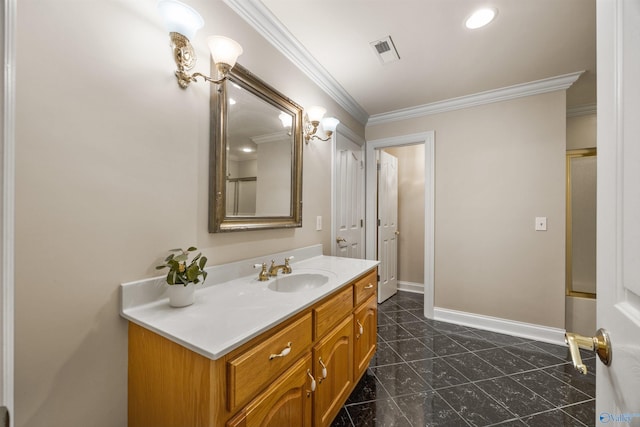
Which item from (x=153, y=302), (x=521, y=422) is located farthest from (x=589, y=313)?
(x=153, y=302)

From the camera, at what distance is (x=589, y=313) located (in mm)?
2316

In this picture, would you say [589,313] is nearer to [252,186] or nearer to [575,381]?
[575,381]

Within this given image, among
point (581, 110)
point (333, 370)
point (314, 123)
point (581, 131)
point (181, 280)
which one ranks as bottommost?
point (333, 370)

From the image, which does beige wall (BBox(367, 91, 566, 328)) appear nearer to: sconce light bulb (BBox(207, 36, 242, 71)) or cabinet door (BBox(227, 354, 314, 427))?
cabinet door (BBox(227, 354, 314, 427))

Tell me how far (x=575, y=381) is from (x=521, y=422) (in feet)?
2.49

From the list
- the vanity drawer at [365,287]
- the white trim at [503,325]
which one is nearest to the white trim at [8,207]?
the vanity drawer at [365,287]

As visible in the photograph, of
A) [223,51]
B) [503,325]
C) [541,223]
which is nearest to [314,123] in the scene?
[223,51]

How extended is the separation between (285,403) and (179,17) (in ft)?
5.30

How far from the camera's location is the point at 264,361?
2.80ft

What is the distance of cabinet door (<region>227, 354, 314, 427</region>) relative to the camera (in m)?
0.80

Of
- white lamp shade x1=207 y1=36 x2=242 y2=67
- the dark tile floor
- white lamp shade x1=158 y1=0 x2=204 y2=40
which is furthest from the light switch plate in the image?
white lamp shade x1=158 y1=0 x2=204 y2=40

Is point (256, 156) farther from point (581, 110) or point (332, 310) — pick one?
point (581, 110)

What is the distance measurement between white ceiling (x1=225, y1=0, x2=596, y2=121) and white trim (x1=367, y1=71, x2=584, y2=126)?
0.25ft

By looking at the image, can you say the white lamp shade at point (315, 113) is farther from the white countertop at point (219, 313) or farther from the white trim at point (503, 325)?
the white trim at point (503, 325)
